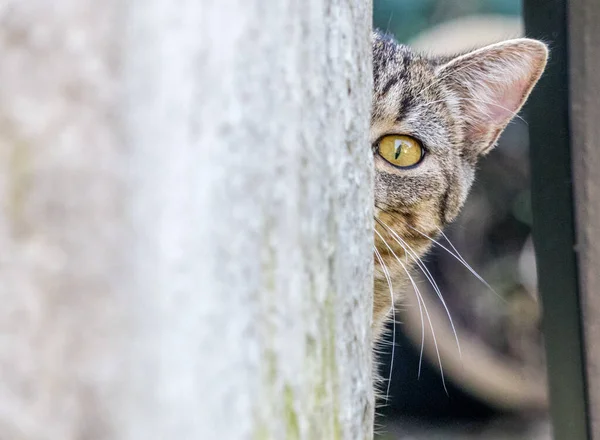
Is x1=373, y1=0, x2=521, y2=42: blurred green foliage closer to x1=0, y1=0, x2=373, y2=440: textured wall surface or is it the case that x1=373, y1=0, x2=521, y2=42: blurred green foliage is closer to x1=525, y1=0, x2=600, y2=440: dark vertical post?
x1=525, y1=0, x2=600, y2=440: dark vertical post

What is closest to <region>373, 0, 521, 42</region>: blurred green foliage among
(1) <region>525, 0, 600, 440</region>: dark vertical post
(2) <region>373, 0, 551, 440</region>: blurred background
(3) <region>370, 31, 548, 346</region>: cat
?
(2) <region>373, 0, 551, 440</region>: blurred background

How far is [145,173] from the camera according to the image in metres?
0.36

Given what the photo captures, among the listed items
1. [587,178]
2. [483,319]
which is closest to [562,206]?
[587,178]

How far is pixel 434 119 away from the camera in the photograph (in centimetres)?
137

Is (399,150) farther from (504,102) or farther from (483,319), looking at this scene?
(483,319)

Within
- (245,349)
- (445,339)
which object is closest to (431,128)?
(245,349)

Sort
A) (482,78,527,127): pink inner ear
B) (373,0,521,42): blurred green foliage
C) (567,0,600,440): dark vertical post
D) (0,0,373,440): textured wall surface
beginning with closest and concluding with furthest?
(0,0,373,440): textured wall surface, (567,0,600,440): dark vertical post, (482,78,527,127): pink inner ear, (373,0,521,42): blurred green foliage

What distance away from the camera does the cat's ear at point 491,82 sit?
1.35 meters

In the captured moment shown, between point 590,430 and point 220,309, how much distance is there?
1.13m

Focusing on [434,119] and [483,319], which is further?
[483,319]

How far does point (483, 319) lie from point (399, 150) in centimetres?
146

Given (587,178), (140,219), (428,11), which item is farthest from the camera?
(428,11)

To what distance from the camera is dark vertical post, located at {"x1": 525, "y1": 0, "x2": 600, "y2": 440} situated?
50.3 inches

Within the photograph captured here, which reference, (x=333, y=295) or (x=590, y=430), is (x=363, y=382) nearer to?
(x=333, y=295)
